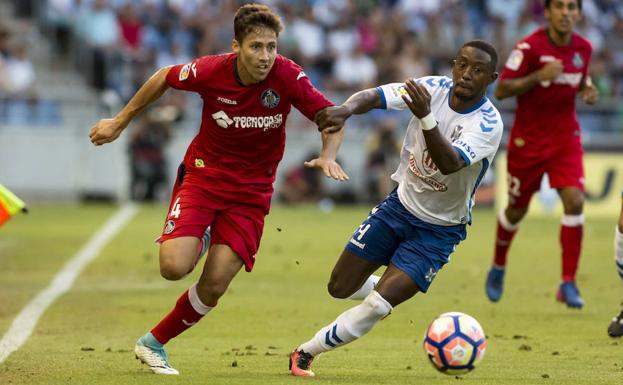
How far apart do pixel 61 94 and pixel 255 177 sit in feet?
65.3

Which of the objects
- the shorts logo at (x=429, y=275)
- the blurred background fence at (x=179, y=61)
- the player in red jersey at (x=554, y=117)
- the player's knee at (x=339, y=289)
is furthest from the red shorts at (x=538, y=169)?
the blurred background fence at (x=179, y=61)

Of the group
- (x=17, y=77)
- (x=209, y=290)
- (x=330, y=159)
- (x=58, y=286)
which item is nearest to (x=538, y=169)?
(x=330, y=159)

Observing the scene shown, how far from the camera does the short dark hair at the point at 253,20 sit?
862cm

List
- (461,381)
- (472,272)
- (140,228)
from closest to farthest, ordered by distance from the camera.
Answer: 1. (461,381)
2. (472,272)
3. (140,228)

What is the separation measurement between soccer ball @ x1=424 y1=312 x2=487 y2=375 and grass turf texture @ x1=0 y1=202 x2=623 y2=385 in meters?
0.44

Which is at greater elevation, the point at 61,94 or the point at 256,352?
the point at 61,94

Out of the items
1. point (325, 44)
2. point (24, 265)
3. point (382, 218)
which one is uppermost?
point (325, 44)

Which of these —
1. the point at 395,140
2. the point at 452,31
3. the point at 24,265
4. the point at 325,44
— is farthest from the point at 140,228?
the point at 452,31

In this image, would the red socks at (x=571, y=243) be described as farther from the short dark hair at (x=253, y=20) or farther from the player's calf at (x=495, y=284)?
the short dark hair at (x=253, y=20)

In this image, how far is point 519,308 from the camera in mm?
12812

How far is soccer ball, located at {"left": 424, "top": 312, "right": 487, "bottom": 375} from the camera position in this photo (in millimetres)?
7949

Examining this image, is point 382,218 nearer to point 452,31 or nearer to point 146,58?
point 146,58

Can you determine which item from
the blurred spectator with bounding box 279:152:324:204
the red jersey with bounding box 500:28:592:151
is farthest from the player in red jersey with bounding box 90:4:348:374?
the blurred spectator with bounding box 279:152:324:204

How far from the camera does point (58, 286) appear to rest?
572 inches
